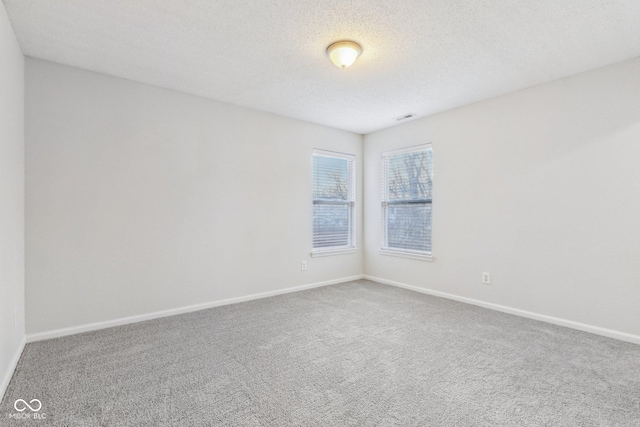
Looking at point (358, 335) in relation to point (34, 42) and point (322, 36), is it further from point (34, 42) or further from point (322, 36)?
point (34, 42)

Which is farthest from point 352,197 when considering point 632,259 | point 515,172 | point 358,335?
point 632,259

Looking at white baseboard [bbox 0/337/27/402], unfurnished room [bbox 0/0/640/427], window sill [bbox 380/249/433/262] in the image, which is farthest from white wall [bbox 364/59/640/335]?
white baseboard [bbox 0/337/27/402]

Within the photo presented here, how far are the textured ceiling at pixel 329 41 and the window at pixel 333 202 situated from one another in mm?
1461

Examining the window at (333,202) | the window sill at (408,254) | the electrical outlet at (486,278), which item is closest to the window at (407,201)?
the window sill at (408,254)

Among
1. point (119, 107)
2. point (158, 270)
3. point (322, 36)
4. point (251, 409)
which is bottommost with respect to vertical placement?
point (251, 409)

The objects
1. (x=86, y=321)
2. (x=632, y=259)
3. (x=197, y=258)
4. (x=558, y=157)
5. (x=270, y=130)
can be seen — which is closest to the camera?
(x=632, y=259)

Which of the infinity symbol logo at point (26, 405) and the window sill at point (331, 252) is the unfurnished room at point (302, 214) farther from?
the window sill at point (331, 252)

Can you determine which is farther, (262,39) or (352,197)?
(352,197)

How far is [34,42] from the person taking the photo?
8.18 ft

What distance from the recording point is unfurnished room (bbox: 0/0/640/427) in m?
2.00

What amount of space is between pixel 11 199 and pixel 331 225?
3.57 metres

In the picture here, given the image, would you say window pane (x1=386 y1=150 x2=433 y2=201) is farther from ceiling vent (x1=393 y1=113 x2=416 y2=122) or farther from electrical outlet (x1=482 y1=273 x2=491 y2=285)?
electrical outlet (x1=482 y1=273 x2=491 y2=285)

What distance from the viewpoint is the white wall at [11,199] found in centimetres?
199

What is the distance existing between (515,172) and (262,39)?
2.90 metres
